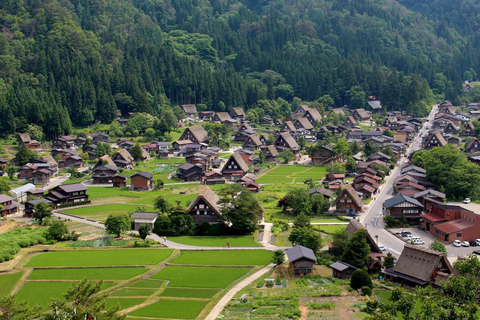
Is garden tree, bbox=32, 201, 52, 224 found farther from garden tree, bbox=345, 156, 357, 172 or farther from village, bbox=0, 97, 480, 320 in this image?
garden tree, bbox=345, 156, 357, 172

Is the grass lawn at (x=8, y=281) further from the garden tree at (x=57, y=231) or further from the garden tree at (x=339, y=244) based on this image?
the garden tree at (x=339, y=244)

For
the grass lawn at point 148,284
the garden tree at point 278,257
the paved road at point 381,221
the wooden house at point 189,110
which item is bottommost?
the paved road at point 381,221

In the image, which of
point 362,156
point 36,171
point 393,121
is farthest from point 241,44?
point 36,171

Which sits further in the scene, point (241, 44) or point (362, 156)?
point (241, 44)

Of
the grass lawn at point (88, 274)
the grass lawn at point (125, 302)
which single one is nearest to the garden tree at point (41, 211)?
the grass lawn at point (88, 274)

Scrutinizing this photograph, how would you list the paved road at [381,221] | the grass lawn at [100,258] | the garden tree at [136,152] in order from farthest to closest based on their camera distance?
1. the garden tree at [136,152]
2. the paved road at [381,221]
3. the grass lawn at [100,258]

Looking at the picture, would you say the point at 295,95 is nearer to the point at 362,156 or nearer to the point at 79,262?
the point at 362,156

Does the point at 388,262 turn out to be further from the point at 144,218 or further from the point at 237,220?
the point at 144,218
